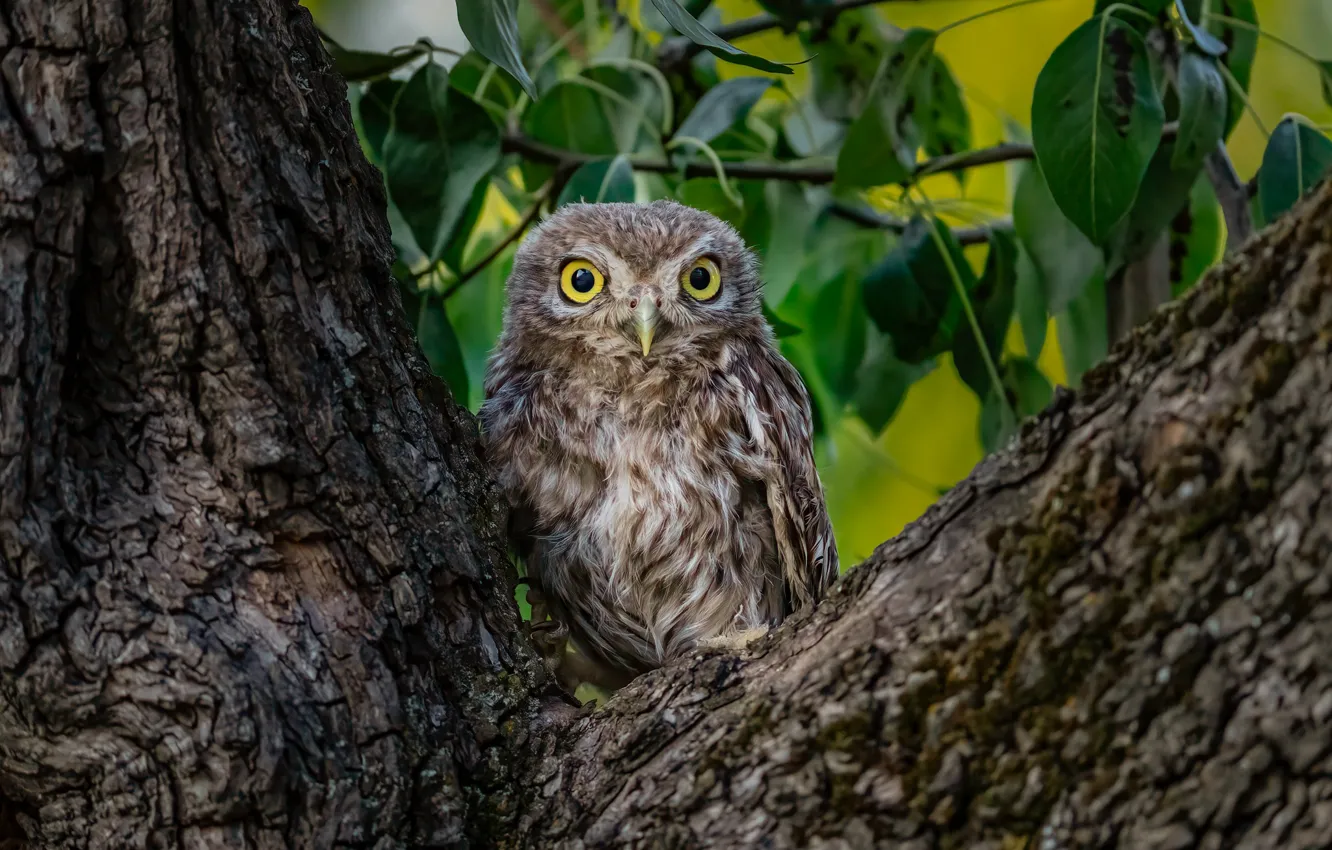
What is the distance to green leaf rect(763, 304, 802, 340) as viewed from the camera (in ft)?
9.44

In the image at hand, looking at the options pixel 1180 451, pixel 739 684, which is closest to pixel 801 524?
pixel 739 684

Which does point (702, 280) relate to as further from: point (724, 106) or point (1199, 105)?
point (1199, 105)

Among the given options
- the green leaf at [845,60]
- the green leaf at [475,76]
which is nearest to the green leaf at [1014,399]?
the green leaf at [845,60]

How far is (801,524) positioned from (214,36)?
1544 millimetres

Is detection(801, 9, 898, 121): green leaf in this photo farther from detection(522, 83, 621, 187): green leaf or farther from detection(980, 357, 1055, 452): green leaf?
detection(980, 357, 1055, 452): green leaf

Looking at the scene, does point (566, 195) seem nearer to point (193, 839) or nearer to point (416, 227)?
point (416, 227)

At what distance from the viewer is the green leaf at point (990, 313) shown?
2.92 meters

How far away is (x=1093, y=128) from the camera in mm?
2309

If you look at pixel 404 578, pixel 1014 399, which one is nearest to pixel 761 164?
pixel 1014 399

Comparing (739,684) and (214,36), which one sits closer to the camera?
(214,36)

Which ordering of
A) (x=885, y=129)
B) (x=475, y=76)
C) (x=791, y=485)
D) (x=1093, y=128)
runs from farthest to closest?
(x=475, y=76) → (x=885, y=129) → (x=791, y=485) → (x=1093, y=128)

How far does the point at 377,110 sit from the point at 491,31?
1.00m

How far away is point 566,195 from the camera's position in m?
2.92

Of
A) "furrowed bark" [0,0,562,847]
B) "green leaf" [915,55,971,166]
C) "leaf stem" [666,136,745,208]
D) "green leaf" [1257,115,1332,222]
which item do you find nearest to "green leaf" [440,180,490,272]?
"leaf stem" [666,136,745,208]
